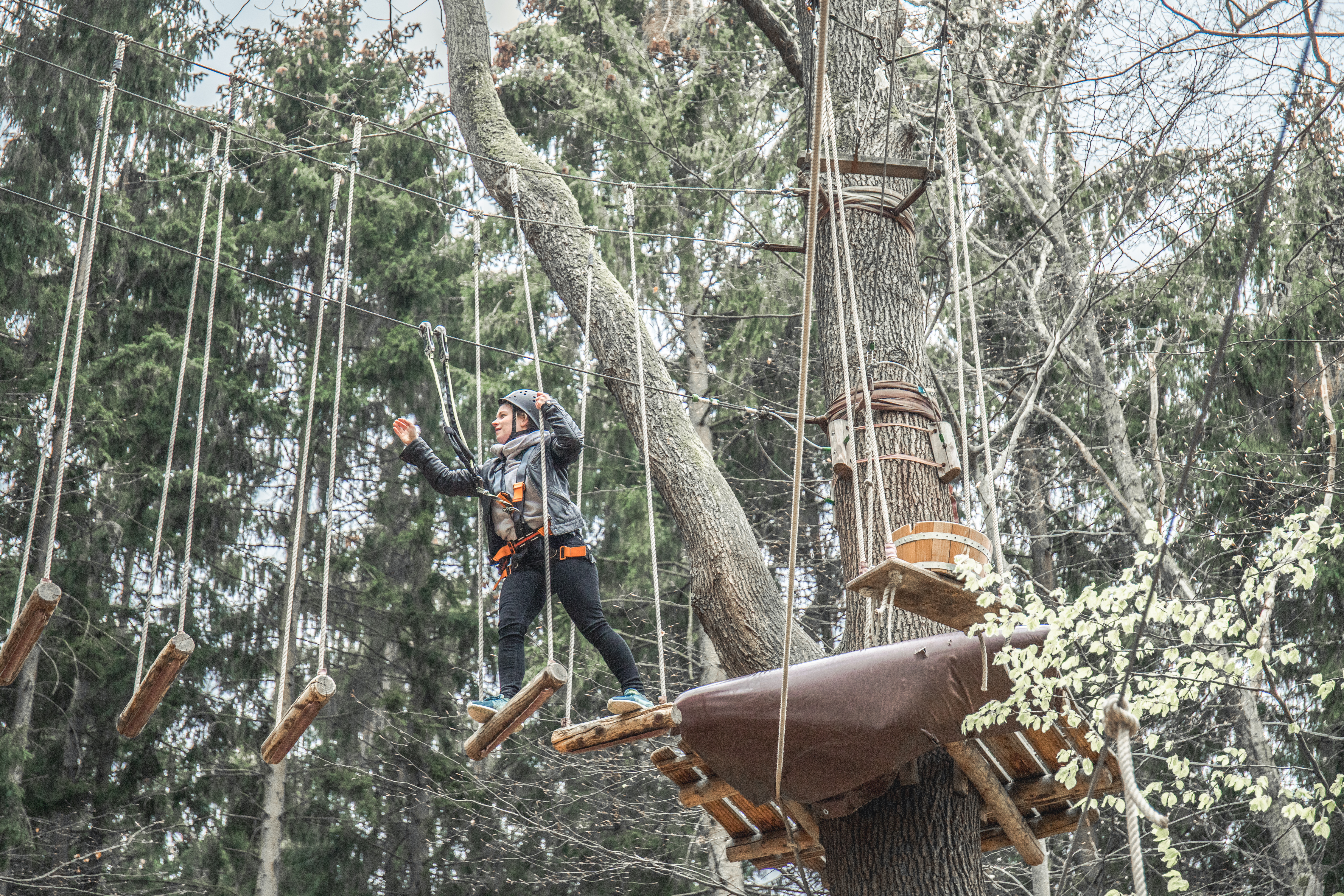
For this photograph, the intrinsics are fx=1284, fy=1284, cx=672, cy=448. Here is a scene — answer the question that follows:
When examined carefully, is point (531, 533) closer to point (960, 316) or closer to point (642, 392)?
point (642, 392)

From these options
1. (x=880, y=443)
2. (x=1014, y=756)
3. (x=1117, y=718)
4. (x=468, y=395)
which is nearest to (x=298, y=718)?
(x=880, y=443)

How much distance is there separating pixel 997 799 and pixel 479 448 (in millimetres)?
3778

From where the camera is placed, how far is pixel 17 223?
11.6 m

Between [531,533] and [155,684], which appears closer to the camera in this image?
[155,684]

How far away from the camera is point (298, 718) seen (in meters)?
4.70

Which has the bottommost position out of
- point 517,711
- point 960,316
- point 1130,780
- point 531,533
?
point 1130,780

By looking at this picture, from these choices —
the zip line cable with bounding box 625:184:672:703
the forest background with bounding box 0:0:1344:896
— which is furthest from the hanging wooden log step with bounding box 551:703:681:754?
the forest background with bounding box 0:0:1344:896

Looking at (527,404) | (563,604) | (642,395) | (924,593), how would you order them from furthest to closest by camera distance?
(527,404), (642,395), (563,604), (924,593)

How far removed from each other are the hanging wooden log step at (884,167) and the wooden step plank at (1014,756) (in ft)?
8.12

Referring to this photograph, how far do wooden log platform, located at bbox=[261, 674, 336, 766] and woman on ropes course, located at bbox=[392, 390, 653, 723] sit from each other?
66 cm

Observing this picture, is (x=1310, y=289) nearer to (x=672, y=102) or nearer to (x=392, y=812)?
(x=672, y=102)

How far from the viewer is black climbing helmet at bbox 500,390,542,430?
536cm

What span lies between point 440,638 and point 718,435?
336cm

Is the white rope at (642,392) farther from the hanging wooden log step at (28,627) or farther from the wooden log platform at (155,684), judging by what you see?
the hanging wooden log step at (28,627)
